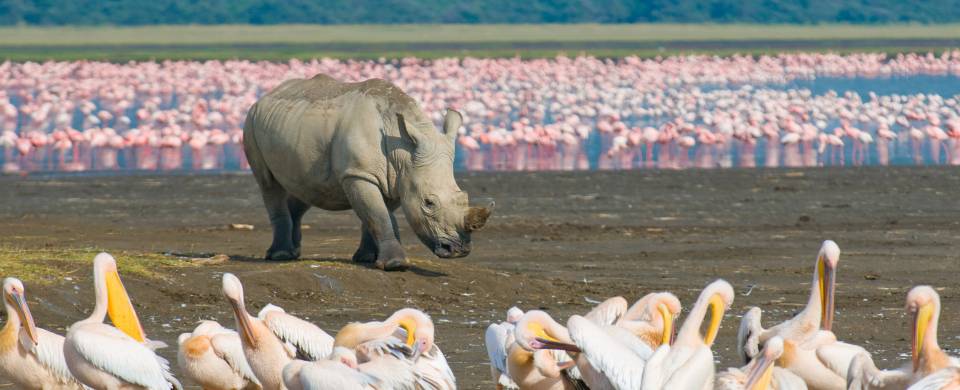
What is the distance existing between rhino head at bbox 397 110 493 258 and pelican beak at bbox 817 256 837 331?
408 cm

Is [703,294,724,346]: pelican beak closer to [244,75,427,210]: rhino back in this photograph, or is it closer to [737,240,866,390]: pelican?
[737,240,866,390]: pelican

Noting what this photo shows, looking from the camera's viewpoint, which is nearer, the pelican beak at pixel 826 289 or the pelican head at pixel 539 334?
the pelican head at pixel 539 334

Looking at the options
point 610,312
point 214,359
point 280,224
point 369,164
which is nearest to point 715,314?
point 610,312

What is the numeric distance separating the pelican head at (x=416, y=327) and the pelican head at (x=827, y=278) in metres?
2.17

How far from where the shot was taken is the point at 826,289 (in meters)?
9.49

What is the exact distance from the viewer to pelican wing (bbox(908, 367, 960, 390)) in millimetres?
7355

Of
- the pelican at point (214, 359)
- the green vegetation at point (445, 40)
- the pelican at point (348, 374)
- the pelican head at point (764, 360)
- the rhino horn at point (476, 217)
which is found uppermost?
the green vegetation at point (445, 40)

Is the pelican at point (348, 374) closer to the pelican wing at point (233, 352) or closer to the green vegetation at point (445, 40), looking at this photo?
the pelican wing at point (233, 352)

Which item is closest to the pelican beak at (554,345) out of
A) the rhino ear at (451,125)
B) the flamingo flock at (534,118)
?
the rhino ear at (451,125)

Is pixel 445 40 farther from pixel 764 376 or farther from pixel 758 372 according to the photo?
pixel 758 372

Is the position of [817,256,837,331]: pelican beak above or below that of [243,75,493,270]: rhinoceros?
below

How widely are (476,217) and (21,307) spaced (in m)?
4.82

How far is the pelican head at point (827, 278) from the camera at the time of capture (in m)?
9.44

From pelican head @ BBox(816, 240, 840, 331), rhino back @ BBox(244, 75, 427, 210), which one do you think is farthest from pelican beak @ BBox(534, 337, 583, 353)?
rhino back @ BBox(244, 75, 427, 210)
